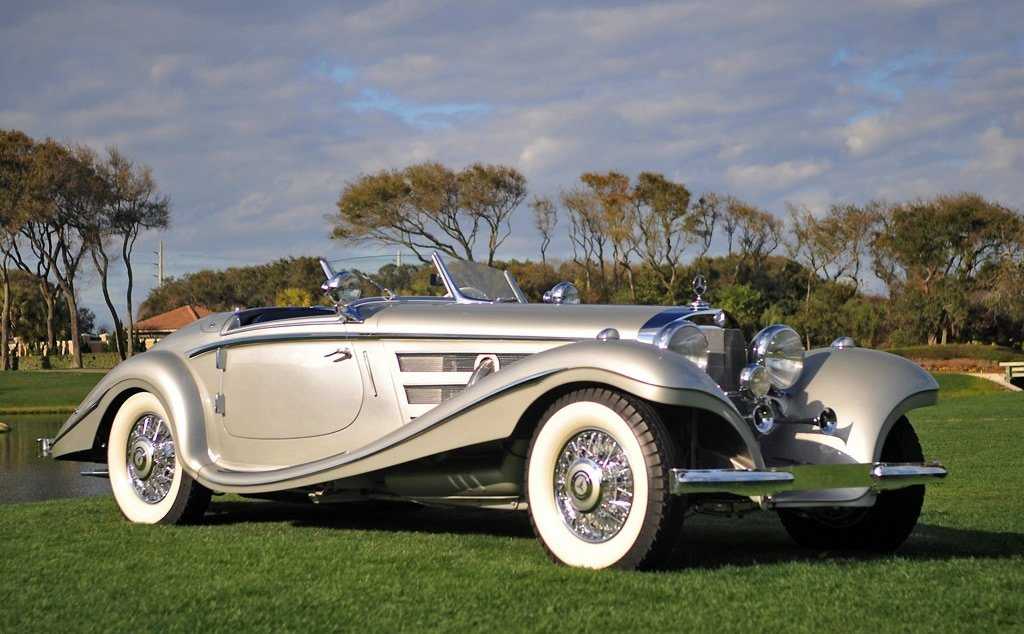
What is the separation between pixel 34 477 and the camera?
531 inches

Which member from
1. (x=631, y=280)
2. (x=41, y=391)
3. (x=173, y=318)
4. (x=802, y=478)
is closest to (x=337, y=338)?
(x=802, y=478)

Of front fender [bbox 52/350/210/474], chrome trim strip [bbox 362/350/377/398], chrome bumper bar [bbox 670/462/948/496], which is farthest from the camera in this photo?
front fender [bbox 52/350/210/474]

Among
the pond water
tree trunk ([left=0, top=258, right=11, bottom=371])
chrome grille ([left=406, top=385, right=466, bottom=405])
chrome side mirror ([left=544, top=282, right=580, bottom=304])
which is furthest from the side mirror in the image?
tree trunk ([left=0, top=258, right=11, bottom=371])

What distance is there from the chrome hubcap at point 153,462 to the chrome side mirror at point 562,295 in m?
2.45

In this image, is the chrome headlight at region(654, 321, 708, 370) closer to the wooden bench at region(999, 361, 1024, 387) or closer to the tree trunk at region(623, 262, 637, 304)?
the wooden bench at region(999, 361, 1024, 387)

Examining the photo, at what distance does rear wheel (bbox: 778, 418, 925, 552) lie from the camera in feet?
19.9

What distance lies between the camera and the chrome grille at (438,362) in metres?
6.11

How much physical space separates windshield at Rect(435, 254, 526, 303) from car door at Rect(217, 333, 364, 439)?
0.79 m

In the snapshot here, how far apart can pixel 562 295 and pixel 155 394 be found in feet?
8.33

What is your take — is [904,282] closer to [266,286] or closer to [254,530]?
[266,286]

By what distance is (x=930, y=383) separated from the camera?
6137 millimetres

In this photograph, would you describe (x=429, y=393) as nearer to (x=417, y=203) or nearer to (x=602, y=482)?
(x=602, y=482)

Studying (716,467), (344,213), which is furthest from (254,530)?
(344,213)

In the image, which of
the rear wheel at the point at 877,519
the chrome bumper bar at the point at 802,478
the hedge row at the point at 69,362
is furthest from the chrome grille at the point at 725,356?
the hedge row at the point at 69,362
